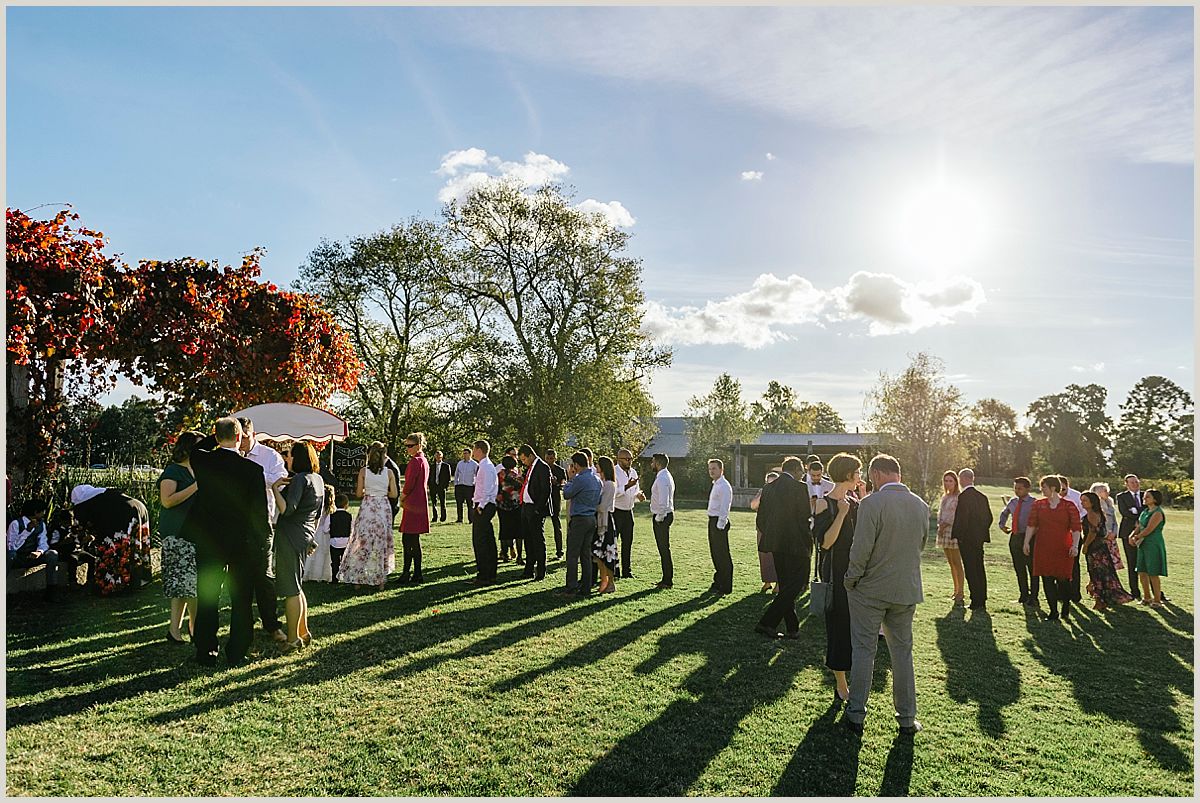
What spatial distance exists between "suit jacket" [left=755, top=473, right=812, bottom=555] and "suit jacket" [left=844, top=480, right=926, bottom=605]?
248 cm

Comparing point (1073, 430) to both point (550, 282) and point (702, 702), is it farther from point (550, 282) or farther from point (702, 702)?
point (702, 702)

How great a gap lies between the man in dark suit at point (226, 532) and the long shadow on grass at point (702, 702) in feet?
11.1

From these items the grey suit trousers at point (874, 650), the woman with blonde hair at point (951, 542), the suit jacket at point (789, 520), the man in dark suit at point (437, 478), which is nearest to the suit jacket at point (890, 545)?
the grey suit trousers at point (874, 650)

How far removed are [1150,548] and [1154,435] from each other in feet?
226

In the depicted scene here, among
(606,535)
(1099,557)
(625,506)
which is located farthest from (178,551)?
(1099,557)

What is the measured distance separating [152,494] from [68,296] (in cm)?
464

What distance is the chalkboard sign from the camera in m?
29.1

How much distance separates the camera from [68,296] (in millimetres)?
8242

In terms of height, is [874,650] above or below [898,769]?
above

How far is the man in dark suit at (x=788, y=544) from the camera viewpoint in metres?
7.79

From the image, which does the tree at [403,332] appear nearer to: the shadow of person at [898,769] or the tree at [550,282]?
the tree at [550,282]

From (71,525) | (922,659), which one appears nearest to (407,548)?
(71,525)

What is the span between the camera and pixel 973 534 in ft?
31.8

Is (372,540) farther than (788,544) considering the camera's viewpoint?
Yes
